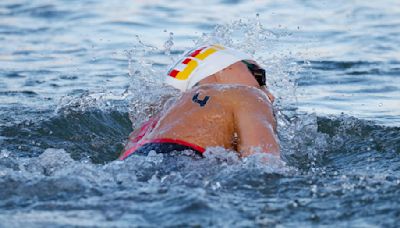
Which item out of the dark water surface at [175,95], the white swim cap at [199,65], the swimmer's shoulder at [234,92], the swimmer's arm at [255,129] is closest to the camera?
the dark water surface at [175,95]

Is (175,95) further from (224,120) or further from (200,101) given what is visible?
(224,120)

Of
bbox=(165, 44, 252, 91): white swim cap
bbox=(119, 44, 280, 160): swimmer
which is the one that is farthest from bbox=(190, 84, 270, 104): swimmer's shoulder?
bbox=(165, 44, 252, 91): white swim cap

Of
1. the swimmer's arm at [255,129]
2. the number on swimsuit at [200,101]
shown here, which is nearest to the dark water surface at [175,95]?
the swimmer's arm at [255,129]

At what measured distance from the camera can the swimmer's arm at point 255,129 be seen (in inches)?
197

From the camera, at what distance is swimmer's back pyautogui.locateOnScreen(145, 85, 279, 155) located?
5.05 metres

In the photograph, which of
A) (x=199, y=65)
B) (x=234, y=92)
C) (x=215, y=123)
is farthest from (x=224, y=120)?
(x=199, y=65)

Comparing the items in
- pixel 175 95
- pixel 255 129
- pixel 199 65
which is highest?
pixel 199 65

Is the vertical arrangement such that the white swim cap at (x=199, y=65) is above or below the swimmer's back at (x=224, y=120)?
above

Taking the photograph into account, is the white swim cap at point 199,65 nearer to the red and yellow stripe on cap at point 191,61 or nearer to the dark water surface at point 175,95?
the red and yellow stripe on cap at point 191,61

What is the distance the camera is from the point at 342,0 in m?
13.4

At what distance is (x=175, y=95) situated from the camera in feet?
18.7

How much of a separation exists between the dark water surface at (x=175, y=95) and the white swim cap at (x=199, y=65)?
0.54ft

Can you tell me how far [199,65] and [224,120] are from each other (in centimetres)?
64

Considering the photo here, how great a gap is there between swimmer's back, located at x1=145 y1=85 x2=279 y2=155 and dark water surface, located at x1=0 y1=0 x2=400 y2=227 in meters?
0.14
